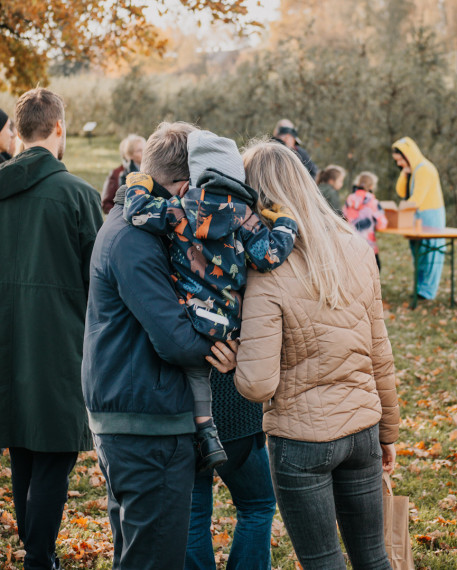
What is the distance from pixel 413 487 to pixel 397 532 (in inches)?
71.5

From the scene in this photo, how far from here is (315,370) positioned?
237 cm

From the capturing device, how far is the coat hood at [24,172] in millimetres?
3191

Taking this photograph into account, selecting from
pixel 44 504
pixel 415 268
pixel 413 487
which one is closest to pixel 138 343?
pixel 44 504

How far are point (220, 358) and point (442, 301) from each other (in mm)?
8952

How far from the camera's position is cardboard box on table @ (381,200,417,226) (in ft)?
33.8

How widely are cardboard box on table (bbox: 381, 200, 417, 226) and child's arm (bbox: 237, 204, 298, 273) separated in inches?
326

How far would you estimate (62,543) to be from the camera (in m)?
3.90

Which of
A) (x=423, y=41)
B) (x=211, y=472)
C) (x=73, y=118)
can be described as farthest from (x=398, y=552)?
(x=73, y=118)

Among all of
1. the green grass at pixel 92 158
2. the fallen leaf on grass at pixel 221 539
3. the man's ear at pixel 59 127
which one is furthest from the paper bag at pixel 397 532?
the green grass at pixel 92 158

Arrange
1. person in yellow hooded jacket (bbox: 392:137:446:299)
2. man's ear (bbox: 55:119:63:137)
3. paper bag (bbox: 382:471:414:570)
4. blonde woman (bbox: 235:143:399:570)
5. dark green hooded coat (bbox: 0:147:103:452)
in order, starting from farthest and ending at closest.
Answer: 1. person in yellow hooded jacket (bbox: 392:137:446:299)
2. man's ear (bbox: 55:119:63:137)
3. dark green hooded coat (bbox: 0:147:103:452)
4. paper bag (bbox: 382:471:414:570)
5. blonde woman (bbox: 235:143:399:570)

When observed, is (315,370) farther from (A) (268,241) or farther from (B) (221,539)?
(B) (221,539)

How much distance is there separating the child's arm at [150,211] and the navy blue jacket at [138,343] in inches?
1.8

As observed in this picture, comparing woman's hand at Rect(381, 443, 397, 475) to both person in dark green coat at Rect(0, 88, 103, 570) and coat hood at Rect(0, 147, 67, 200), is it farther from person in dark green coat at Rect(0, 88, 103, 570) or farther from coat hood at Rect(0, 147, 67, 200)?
coat hood at Rect(0, 147, 67, 200)

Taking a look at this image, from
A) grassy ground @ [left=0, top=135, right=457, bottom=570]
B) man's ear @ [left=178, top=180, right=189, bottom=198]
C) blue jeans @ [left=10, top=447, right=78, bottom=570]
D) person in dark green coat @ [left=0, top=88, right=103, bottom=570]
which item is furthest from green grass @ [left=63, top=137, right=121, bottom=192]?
man's ear @ [left=178, top=180, right=189, bottom=198]
